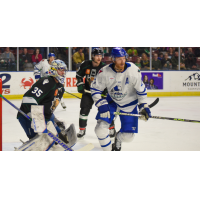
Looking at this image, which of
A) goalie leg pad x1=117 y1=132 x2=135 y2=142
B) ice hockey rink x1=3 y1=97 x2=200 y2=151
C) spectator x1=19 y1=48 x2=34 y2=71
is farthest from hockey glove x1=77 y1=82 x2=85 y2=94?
spectator x1=19 y1=48 x2=34 y2=71

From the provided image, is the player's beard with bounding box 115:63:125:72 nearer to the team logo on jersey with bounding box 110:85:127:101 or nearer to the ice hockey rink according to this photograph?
the team logo on jersey with bounding box 110:85:127:101

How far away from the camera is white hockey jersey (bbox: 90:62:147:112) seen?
259 cm

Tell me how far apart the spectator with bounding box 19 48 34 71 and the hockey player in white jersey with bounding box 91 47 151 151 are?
6.14 metres

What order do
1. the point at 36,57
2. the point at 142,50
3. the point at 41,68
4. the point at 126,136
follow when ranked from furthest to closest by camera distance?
the point at 142,50 < the point at 36,57 < the point at 41,68 < the point at 126,136

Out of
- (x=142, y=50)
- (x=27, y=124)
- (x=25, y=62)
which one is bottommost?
(x=27, y=124)

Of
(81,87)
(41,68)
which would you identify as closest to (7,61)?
(41,68)

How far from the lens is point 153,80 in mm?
8930

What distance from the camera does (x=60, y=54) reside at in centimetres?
877

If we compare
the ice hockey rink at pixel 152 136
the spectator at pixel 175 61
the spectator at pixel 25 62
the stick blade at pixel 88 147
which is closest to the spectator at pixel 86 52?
the spectator at pixel 25 62

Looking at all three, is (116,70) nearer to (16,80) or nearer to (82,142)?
(82,142)

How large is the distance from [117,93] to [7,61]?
6.46 meters

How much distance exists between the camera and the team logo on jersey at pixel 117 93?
2.63m

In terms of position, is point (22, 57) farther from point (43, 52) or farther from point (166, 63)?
point (166, 63)

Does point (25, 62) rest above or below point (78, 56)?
below
